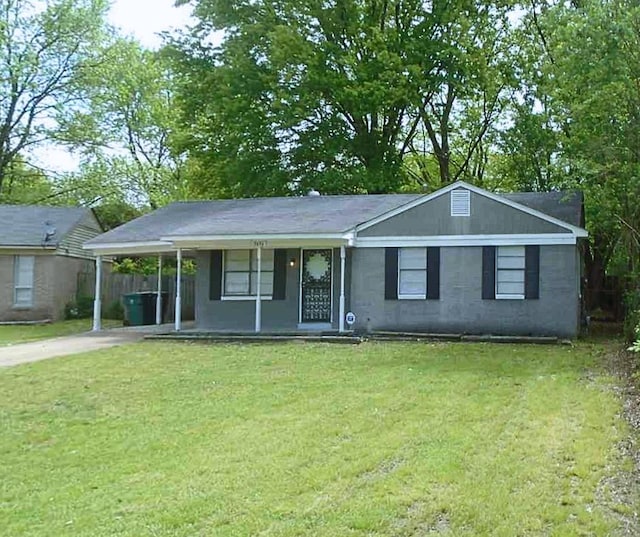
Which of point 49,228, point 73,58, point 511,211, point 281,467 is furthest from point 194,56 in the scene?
point 281,467

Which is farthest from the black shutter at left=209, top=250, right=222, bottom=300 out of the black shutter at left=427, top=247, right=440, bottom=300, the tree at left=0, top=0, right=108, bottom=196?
the tree at left=0, top=0, right=108, bottom=196

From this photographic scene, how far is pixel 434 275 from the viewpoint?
1620 cm

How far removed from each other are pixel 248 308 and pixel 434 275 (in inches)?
193

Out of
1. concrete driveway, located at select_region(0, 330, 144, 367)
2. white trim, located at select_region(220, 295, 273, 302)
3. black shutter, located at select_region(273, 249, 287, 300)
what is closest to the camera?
concrete driveway, located at select_region(0, 330, 144, 367)

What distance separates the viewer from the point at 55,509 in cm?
485

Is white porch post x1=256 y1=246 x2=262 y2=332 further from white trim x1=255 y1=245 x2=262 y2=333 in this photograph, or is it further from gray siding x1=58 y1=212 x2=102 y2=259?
gray siding x1=58 y1=212 x2=102 y2=259

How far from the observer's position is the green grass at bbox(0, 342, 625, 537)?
449 cm

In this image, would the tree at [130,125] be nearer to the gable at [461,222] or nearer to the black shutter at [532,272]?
the gable at [461,222]

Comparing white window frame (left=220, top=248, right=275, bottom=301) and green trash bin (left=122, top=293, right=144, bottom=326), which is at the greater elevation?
white window frame (left=220, top=248, right=275, bottom=301)

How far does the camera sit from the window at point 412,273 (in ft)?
53.5

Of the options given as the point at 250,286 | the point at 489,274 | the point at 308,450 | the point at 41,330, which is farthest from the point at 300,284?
the point at 308,450

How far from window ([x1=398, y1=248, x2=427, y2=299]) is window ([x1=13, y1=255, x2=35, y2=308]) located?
13.8 metres

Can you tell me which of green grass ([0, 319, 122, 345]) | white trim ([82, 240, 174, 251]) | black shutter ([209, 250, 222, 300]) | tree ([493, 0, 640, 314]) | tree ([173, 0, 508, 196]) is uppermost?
tree ([173, 0, 508, 196])

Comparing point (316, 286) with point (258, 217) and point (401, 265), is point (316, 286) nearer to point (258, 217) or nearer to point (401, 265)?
point (401, 265)
